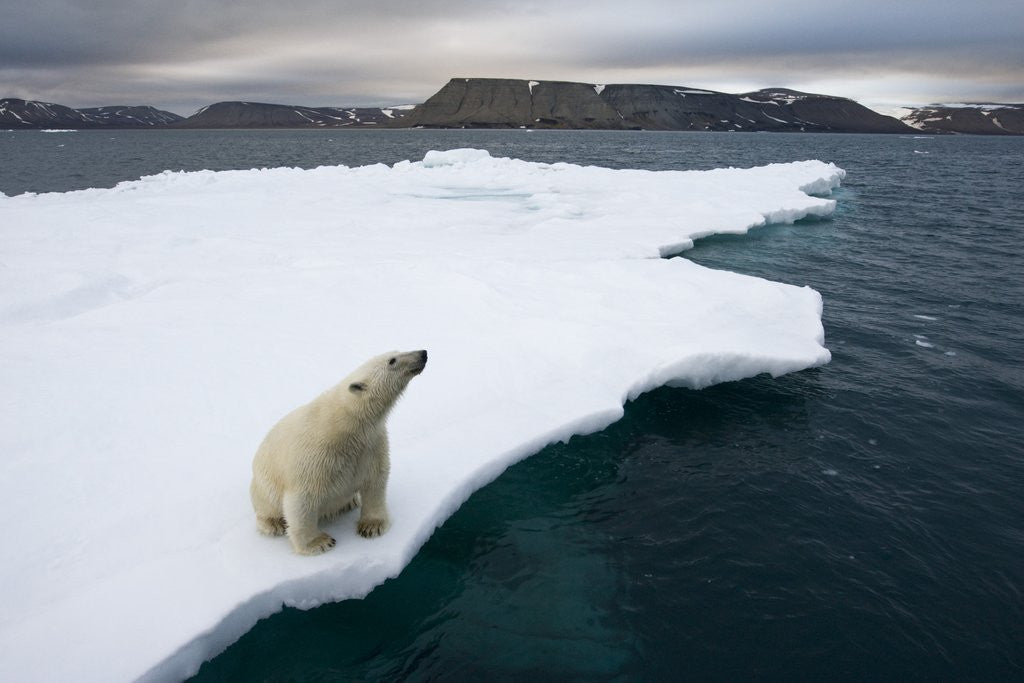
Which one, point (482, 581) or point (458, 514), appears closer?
point (482, 581)

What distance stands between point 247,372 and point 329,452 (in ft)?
10.7

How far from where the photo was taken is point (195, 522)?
14.3ft

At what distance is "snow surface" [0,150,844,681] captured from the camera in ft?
12.6

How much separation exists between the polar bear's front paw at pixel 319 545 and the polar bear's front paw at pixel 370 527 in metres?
0.22

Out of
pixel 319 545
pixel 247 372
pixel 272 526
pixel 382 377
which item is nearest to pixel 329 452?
pixel 382 377

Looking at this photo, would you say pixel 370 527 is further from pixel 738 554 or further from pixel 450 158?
pixel 450 158

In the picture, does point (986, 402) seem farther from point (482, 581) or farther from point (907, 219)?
point (907, 219)

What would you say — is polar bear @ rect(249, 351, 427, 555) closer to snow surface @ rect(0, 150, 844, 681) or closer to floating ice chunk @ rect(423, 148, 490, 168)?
snow surface @ rect(0, 150, 844, 681)

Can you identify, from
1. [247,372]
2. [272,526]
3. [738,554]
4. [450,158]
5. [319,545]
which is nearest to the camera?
[319,545]

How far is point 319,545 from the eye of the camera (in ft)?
13.5

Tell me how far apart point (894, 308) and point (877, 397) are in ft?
17.7

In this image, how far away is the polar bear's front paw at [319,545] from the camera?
4082 millimetres

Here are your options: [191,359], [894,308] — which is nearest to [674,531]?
[191,359]

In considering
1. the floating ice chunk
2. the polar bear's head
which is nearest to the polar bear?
the polar bear's head
